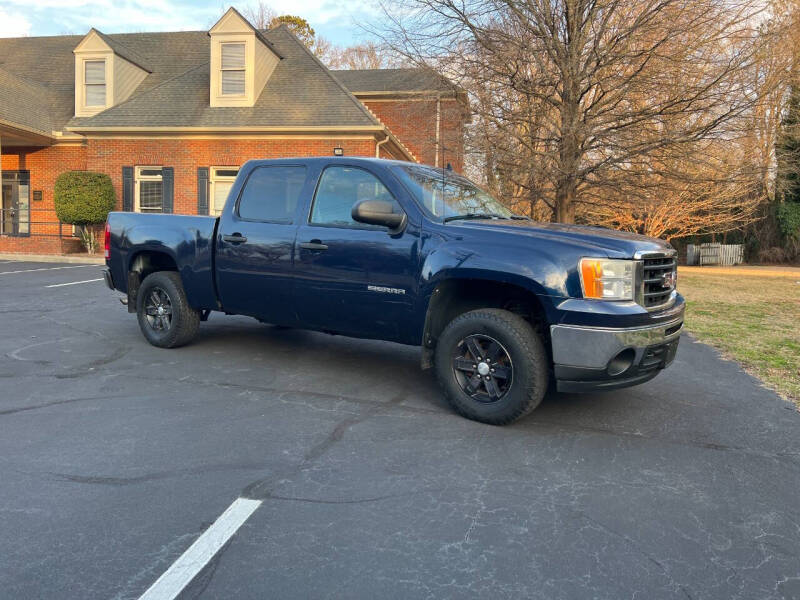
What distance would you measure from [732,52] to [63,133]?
19.9 m

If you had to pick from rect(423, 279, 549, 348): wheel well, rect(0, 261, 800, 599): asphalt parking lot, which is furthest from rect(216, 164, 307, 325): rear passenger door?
rect(423, 279, 549, 348): wheel well

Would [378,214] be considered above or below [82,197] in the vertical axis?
below

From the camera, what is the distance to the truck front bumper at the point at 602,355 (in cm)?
415

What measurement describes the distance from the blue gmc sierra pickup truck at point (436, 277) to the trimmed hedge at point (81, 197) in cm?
1527

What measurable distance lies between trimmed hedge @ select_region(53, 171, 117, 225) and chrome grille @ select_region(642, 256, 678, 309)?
19065 millimetres

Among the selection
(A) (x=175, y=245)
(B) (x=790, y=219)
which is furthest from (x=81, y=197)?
(B) (x=790, y=219)

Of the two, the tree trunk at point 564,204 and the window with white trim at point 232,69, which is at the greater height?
the window with white trim at point 232,69

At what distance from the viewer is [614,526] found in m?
3.06

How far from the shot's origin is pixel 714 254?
28781mm

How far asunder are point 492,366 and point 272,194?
8.85 ft

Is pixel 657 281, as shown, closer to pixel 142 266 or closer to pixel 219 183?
pixel 142 266

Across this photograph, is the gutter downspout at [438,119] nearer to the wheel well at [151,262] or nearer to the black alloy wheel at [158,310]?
the wheel well at [151,262]

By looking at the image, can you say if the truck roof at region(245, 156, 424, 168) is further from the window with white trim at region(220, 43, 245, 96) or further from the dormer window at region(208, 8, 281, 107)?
the window with white trim at region(220, 43, 245, 96)

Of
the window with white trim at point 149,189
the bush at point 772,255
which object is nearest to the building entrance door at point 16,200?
the window with white trim at point 149,189
